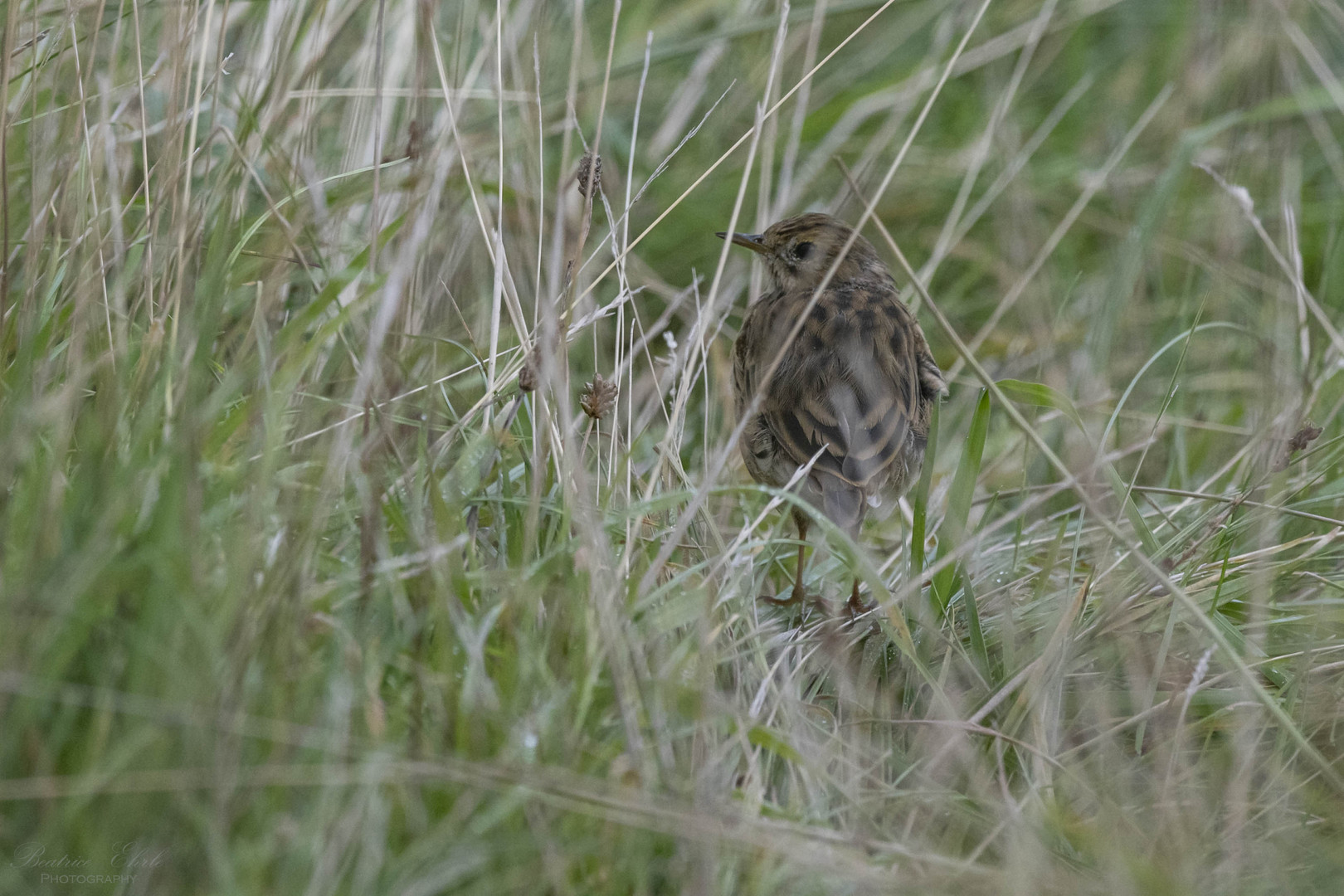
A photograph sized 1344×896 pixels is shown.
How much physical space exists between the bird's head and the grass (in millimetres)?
264

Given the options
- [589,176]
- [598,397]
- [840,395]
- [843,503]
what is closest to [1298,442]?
[843,503]

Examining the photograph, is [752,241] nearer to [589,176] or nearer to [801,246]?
[801,246]

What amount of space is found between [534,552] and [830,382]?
5.31 ft

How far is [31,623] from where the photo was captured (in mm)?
2049

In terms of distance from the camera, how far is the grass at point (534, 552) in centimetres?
209

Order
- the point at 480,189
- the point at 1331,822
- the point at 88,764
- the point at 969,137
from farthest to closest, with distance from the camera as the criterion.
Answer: the point at 969,137 < the point at 480,189 < the point at 1331,822 < the point at 88,764

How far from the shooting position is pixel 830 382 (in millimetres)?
4281


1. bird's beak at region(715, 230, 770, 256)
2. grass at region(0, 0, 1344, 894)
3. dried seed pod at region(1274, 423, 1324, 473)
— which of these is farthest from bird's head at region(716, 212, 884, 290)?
dried seed pod at region(1274, 423, 1324, 473)

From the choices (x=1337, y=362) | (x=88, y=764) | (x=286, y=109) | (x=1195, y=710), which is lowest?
(x=1195, y=710)

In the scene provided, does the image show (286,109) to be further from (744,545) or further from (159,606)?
(159,606)

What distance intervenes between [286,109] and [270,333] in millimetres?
988

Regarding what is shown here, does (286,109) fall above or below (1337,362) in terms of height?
above

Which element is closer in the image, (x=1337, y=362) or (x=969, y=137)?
(x=1337, y=362)

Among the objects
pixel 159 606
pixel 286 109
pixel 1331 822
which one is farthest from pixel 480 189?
pixel 1331 822
